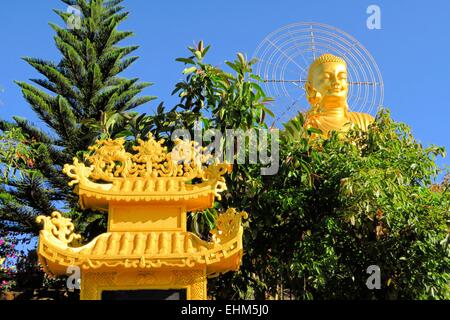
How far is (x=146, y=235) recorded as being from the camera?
181 inches

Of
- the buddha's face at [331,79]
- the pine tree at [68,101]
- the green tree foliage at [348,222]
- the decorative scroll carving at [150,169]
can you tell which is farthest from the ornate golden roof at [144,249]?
the buddha's face at [331,79]

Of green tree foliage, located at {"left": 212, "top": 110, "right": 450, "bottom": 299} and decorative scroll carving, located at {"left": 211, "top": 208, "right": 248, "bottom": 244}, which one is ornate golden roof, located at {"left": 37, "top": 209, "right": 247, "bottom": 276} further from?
green tree foliage, located at {"left": 212, "top": 110, "right": 450, "bottom": 299}

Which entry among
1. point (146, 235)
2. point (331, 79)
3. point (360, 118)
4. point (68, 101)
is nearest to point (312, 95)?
point (331, 79)

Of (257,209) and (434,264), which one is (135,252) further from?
(434,264)

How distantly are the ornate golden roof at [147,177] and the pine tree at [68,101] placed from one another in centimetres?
449

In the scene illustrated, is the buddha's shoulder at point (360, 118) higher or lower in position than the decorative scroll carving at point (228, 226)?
higher

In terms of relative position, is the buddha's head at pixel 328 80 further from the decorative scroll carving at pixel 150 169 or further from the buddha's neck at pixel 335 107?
the decorative scroll carving at pixel 150 169

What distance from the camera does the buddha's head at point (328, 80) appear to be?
1187cm

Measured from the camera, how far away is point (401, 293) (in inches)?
225

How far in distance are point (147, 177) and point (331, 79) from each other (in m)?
Result: 7.70

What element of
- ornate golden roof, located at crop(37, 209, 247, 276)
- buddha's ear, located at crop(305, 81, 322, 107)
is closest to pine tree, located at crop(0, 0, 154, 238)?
buddha's ear, located at crop(305, 81, 322, 107)

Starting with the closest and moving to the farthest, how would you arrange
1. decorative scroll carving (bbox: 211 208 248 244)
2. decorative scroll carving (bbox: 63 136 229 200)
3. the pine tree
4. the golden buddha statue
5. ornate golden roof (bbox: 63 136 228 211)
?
decorative scroll carving (bbox: 211 208 248 244) → ornate golden roof (bbox: 63 136 228 211) → decorative scroll carving (bbox: 63 136 229 200) → the pine tree → the golden buddha statue

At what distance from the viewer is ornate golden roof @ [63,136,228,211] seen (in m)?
4.64
